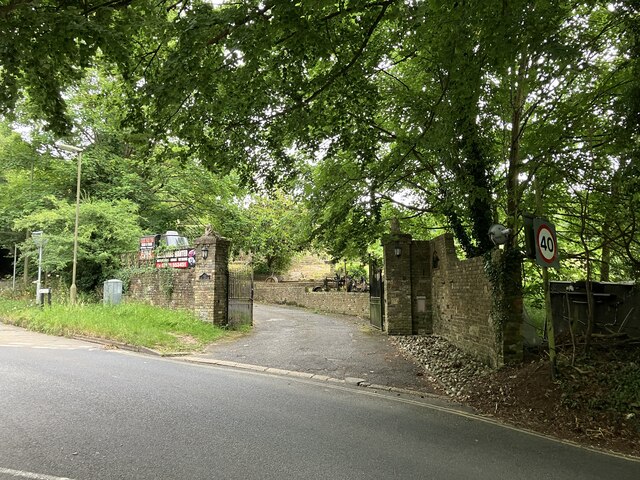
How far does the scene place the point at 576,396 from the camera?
6.36 metres

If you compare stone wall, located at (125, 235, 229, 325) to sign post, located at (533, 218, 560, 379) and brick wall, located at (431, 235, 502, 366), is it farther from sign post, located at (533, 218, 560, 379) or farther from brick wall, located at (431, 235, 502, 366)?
sign post, located at (533, 218, 560, 379)

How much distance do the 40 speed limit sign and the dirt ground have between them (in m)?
1.88

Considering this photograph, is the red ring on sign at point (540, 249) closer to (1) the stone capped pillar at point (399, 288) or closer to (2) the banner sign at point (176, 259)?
(1) the stone capped pillar at point (399, 288)

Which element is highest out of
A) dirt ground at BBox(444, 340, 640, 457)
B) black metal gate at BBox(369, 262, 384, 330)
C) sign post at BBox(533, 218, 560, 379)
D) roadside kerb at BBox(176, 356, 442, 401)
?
sign post at BBox(533, 218, 560, 379)

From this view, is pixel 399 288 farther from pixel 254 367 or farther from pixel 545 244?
pixel 545 244

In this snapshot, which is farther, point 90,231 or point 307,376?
point 90,231

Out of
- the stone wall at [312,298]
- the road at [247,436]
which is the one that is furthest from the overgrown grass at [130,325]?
the stone wall at [312,298]

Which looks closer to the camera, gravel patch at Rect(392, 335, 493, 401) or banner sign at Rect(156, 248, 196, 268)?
gravel patch at Rect(392, 335, 493, 401)

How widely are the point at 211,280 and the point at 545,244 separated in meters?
11.0

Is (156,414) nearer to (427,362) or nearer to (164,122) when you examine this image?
(164,122)

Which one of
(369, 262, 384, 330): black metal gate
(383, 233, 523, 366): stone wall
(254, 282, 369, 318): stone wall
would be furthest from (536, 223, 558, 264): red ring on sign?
(254, 282, 369, 318): stone wall

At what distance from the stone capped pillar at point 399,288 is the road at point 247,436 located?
23.2ft

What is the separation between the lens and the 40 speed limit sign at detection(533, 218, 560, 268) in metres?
6.40

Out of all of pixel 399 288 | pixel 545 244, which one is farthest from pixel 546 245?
pixel 399 288
